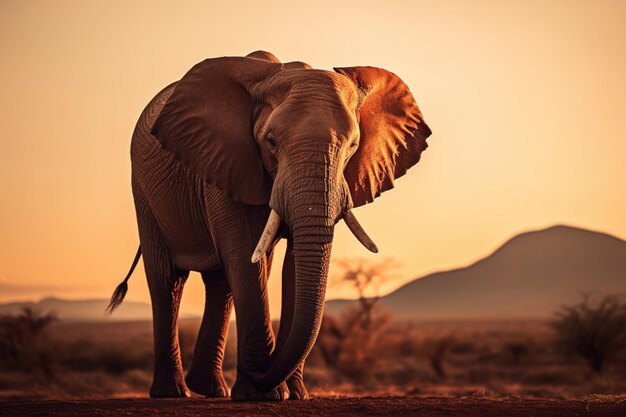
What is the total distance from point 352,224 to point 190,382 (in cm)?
399

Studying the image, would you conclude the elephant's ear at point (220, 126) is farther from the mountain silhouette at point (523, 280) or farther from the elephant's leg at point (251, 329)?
the mountain silhouette at point (523, 280)

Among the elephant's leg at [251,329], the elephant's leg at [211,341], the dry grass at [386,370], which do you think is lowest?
the dry grass at [386,370]

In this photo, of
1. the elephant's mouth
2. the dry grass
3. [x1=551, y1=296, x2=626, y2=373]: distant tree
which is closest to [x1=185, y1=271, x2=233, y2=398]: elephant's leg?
the elephant's mouth

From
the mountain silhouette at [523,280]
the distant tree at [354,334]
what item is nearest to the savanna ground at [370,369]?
the distant tree at [354,334]

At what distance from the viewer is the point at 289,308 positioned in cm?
1216

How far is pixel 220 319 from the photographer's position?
14.5 meters

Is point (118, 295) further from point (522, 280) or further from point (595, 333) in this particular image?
point (522, 280)

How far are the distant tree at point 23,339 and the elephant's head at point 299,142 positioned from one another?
20.8 m

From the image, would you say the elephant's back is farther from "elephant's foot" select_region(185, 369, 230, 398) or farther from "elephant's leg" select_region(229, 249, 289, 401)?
"elephant's leg" select_region(229, 249, 289, 401)

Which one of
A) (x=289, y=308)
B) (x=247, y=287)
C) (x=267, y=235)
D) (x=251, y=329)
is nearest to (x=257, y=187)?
(x=267, y=235)

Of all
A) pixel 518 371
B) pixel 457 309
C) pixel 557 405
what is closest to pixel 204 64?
pixel 557 405

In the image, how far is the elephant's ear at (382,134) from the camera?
12578 millimetres

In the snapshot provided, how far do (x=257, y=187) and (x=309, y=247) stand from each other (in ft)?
4.03

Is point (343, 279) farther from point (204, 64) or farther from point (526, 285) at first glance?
point (526, 285)
